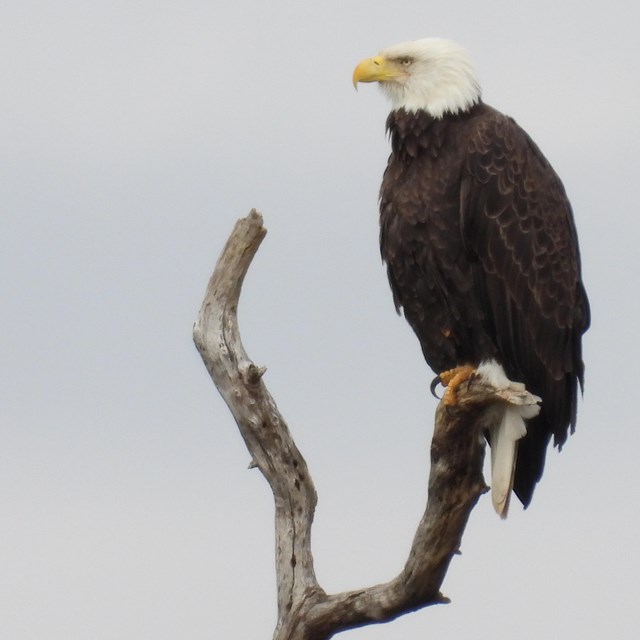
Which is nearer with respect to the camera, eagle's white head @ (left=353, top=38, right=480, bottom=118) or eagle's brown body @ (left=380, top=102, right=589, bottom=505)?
eagle's brown body @ (left=380, top=102, right=589, bottom=505)

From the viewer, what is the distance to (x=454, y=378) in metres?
8.96

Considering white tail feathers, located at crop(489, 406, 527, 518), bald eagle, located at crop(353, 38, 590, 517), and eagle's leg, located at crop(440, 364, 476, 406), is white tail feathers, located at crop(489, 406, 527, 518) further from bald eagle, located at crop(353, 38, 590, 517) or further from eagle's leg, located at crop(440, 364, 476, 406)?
eagle's leg, located at crop(440, 364, 476, 406)

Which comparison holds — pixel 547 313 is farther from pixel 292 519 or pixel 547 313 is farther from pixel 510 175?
pixel 292 519

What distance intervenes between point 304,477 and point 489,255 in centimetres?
178

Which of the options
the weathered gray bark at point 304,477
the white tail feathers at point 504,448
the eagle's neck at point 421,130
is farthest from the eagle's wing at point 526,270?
the weathered gray bark at point 304,477

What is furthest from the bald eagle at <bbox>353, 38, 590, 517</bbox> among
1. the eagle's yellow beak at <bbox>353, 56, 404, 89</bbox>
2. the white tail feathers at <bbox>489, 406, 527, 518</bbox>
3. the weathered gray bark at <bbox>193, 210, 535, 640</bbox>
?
the weathered gray bark at <bbox>193, 210, 535, 640</bbox>

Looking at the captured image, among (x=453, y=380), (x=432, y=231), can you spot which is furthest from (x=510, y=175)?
(x=453, y=380)

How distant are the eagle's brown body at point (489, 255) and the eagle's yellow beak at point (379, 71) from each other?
36 cm

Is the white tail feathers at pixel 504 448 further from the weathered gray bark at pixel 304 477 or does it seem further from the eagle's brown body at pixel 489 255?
the weathered gray bark at pixel 304 477

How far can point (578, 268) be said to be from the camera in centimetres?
980

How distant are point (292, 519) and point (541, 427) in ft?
5.84

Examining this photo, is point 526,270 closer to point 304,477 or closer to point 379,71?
point 379,71

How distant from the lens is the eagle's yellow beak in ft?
32.8

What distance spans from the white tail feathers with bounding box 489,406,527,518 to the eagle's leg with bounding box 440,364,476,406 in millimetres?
333
